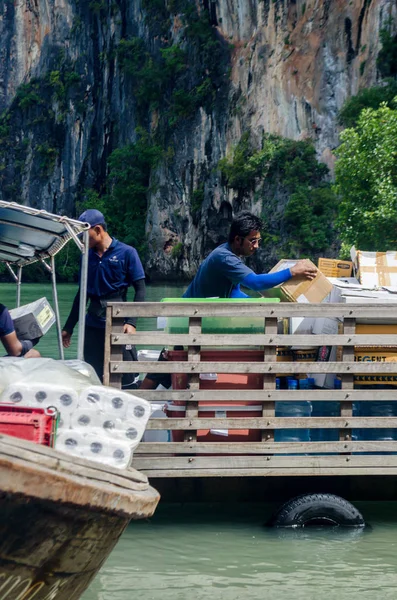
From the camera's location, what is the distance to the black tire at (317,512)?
6.12 metres

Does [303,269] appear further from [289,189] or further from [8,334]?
[289,189]

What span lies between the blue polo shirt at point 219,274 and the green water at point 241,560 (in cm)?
170

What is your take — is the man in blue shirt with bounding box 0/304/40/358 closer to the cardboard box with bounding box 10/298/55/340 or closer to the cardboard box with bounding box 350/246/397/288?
the cardboard box with bounding box 10/298/55/340

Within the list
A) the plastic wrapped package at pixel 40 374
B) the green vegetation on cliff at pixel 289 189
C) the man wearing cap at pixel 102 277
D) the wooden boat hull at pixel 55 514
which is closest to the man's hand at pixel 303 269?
the man wearing cap at pixel 102 277

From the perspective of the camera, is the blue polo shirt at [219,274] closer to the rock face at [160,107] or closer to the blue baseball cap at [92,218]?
the blue baseball cap at [92,218]

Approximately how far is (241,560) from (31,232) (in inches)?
118

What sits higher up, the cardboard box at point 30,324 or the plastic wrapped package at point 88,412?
the cardboard box at point 30,324

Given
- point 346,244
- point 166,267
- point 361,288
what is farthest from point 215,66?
point 361,288

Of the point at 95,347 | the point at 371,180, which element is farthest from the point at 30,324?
the point at 371,180

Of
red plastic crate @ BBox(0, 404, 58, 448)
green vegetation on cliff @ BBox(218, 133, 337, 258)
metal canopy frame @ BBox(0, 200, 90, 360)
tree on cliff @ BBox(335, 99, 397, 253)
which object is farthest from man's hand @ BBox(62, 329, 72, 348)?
green vegetation on cliff @ BBox(218, 133, 337, 258)

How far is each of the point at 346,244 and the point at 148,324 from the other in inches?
526

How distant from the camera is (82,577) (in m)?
3.95

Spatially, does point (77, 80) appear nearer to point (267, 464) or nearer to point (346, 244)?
point (346, 244)

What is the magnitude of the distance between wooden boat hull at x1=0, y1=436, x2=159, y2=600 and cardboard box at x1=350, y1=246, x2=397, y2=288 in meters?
3.50
